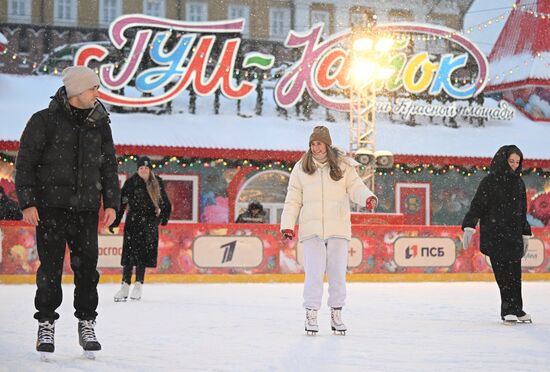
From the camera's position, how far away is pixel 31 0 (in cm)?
2591

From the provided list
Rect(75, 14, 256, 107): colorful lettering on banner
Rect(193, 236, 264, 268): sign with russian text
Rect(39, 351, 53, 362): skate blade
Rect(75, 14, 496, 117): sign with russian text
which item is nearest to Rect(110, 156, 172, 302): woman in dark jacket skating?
Rect(193, 236, 264, 268): sign with russian text

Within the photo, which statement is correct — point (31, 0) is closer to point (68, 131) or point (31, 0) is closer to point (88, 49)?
point (88, 49)

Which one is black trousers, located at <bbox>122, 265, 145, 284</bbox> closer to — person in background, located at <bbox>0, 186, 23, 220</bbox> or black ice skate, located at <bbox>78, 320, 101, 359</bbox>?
black ice skate, located at <bbox>78, 320, 101, 359</bbox>

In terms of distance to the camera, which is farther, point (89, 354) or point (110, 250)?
point (110, 250)

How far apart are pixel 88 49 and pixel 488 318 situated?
1561 centimetres

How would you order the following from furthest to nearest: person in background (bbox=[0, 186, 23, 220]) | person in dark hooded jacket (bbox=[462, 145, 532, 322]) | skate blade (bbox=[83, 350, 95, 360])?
1. person in background (bbox=[0, 186, 23, 220])
2. person in dark hooded jacket (bbox=[462, 145, 532, 322])
3. skate blade (bbox=[83, 350, 95, 360])

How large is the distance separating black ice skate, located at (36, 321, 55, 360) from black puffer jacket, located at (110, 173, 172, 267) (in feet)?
16.0

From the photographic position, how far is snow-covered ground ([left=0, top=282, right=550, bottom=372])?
4973 millimetres

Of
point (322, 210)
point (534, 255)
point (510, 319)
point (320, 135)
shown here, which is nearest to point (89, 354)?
point (322, 210)

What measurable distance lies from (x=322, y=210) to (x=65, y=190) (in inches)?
91.2

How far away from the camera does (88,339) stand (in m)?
5.09

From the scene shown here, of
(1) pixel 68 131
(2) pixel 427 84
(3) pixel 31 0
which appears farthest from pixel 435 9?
(1) pixel 68 131

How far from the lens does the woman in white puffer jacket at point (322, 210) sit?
6.79m

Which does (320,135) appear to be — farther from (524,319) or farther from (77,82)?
(524,319)
